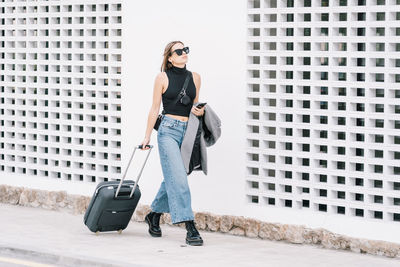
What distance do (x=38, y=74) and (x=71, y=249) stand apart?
3159 millimetres

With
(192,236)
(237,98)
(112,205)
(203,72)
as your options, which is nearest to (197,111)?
(237,98)

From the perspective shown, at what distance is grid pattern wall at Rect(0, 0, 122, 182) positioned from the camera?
1073 centimetres

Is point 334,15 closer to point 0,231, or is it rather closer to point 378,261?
point 378,261

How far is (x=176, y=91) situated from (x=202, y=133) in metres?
0.47

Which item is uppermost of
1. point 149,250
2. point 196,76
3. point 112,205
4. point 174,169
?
point 196,76

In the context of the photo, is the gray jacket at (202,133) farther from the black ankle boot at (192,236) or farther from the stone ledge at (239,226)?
the stone ledge at (239,226)

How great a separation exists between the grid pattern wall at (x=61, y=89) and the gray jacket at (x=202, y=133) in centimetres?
177

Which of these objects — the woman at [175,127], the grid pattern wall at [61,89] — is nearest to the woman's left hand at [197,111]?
the woman at [175,127]

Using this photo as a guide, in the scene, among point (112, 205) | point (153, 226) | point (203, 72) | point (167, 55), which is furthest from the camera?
point (203, 72)

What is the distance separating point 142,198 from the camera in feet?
34.1

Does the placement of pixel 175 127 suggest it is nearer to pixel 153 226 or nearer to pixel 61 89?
pixel 153 226

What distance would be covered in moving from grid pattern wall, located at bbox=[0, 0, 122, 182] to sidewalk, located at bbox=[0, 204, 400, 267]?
1.12 m

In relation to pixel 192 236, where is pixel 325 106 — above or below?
above

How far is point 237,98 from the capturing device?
377 inches
